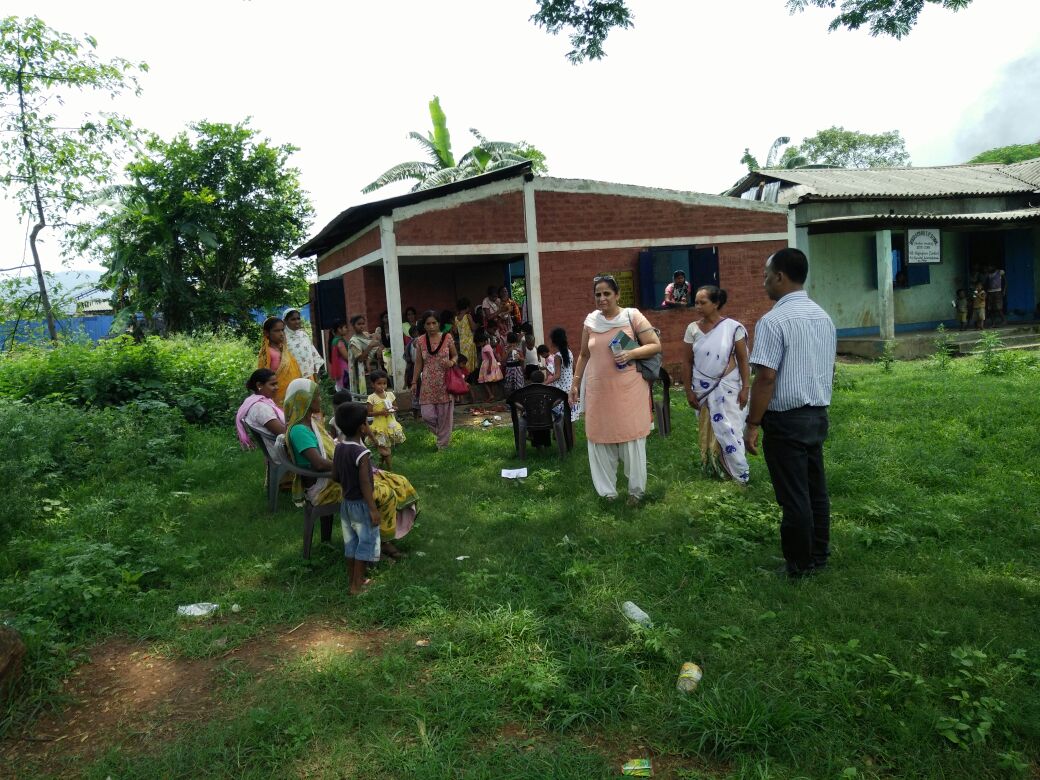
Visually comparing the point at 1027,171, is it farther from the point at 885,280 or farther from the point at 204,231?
the point at 204,231

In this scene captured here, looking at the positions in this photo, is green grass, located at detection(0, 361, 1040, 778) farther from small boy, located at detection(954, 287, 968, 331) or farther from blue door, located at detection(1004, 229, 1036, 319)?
blue door, located at detection(1004, 229, 1036, 319)

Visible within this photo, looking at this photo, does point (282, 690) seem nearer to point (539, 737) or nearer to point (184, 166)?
point (539, 737)

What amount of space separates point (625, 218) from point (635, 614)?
982cm

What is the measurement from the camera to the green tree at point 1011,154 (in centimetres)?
3265

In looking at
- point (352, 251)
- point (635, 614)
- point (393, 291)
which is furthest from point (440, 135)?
point (635, 614)

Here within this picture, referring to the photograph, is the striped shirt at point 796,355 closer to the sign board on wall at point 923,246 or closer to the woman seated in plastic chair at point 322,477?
the woman seated in plastic chair at point 322,477

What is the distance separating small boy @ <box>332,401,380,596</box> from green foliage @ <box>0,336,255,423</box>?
21.4ft

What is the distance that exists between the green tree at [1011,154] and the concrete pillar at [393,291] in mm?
31657

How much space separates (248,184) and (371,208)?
36.0 ft

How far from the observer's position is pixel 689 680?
3.11 metres

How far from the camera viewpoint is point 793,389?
3.85 metres

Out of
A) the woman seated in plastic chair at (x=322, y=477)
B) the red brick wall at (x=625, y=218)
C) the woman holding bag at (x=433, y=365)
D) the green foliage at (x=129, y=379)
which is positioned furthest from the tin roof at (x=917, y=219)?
the woman seated in plastic chair at (x=322, y=477)

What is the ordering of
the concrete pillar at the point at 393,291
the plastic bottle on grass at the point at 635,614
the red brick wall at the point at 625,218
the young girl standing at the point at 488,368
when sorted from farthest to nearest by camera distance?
1. the red brick wall at the point at 625,218
2. the young girl standing at the point at 488,368
3. the concrete pillar at the point at 393,291
4. the plastic bottle on grass at the point at 635,614

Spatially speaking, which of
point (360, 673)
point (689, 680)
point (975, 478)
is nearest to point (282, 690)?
point (360, 673)
